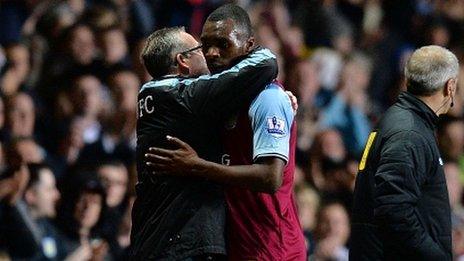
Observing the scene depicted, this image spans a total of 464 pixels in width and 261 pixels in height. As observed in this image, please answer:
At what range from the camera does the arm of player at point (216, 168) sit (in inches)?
210

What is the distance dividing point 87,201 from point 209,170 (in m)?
3.09

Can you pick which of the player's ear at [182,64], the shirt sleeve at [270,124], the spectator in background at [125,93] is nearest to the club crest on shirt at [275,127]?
the shirt sleeve at [270,124]

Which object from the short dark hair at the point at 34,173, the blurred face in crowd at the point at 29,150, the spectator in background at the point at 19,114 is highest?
the spectator in background at the point at 19,114

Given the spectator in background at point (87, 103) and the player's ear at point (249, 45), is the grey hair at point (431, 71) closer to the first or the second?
the player's ear at point (249, 45)

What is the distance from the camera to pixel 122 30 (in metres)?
10.7

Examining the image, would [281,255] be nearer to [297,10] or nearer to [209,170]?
[209,170]

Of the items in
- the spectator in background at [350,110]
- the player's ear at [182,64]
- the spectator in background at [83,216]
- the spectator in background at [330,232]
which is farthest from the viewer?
the spectator in background at [350,110]

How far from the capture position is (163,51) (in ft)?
18.6

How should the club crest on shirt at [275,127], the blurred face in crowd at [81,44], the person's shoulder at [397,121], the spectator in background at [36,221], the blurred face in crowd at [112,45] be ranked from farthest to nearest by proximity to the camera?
1. the blurred face in crowd at [112,45]
2. the blurred face in crowd at [81,44]
3. the spectator in background at [36,221]
4. the person's shoulder at [397,121]
5. the club crest on shirt at [275,127]

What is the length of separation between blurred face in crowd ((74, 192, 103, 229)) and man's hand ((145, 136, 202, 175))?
291 centimetres

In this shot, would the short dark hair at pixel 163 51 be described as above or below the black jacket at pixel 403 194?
above

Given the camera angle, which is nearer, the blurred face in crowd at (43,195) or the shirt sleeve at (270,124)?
the shirt sleeve at (270,124)

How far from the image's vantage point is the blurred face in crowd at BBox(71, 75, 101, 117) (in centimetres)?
970

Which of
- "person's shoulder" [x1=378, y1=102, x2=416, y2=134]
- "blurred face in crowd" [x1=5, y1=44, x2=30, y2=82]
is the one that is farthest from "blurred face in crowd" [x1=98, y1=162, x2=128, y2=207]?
"person's shoulder" [x1=378, y1=102, x2=416, y2=134]
